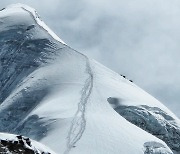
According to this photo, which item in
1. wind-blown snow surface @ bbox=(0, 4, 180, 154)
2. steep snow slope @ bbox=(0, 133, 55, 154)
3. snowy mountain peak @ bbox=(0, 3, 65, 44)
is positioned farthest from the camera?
snowy mountain peak @ bbox=(0, 3, 65, 44)

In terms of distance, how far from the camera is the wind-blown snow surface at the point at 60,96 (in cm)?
4341

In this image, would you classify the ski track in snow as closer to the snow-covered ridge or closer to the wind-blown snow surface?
the wind-blown snow surface

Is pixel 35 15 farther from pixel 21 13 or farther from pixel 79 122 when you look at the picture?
pixel 79 122

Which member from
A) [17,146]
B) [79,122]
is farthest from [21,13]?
[17,146]

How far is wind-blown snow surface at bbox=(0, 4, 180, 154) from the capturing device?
43.4m

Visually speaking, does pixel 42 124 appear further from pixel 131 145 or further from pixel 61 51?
pixel 61 51

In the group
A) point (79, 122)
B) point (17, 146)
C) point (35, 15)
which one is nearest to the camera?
point (17, 146)

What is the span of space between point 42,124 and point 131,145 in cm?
843

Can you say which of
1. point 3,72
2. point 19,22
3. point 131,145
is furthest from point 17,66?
point 131,145

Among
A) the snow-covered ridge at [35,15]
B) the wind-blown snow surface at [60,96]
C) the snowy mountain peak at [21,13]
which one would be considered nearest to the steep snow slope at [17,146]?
the wind-blown snow surface at [60,96]

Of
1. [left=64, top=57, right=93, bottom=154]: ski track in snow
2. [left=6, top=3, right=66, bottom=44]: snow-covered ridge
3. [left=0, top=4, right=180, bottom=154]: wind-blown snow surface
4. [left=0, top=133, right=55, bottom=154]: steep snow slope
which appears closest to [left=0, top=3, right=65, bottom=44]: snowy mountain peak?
[left=6, top=3, right=66, bottom=44]: snow-covered ridge

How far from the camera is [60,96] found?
5488cm

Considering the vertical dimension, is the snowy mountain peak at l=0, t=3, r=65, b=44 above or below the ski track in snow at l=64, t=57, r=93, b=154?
above

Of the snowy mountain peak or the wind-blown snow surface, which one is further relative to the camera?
the snowy mountain peak
